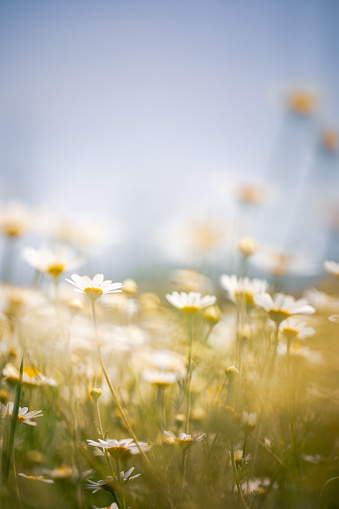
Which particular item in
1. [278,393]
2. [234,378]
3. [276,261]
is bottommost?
[278,393]

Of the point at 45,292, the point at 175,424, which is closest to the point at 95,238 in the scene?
the point at 45,292

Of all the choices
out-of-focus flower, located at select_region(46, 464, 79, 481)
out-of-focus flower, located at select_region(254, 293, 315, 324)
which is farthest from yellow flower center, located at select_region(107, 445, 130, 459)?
out-of-focus flower, located at select_region(254, 293, 315, 324)

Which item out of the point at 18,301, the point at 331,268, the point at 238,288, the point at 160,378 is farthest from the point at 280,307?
the point at 18,301

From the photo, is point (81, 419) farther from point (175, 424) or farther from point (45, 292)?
point (45, 292)

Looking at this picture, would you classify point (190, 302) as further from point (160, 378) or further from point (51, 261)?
point (51, 261)

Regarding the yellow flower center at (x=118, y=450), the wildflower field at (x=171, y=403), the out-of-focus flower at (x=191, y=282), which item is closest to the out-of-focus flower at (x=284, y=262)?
the wildflower field at (x=171, y=403)

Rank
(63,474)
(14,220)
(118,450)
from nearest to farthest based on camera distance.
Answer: (118,450) → (63,474) → (14,220)

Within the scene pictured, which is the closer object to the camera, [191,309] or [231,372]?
[231,372]

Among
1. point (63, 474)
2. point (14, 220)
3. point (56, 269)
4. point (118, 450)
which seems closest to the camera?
point (118, 450)
